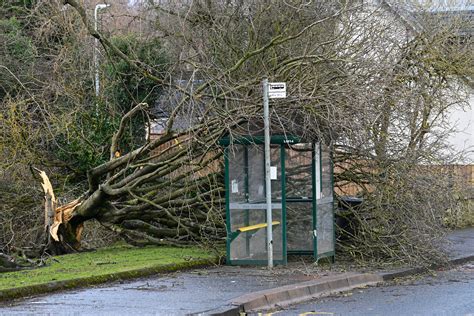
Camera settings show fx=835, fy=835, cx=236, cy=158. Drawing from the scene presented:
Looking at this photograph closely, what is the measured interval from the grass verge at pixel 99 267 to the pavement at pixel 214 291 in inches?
8.6

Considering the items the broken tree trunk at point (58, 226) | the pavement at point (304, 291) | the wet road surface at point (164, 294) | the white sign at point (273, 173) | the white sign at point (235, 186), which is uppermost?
the white sign at point (273, 173)

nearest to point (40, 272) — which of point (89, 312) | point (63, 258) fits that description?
point (63, 258)

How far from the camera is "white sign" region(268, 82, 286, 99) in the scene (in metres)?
13.4

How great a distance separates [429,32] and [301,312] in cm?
1060

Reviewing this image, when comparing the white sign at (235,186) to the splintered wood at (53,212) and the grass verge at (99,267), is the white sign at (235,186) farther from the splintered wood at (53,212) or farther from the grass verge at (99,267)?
the splintered wood at (53,212)

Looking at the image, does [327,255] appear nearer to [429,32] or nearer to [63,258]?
[63,258]

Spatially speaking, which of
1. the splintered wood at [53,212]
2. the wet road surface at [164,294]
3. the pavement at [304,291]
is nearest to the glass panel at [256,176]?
the wet road surface at [164,294]

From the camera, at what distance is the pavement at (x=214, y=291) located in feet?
33.8

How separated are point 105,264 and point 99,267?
52cm

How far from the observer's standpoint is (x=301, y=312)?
1069cm

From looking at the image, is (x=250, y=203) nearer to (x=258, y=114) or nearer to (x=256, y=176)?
(x=256, y=176)

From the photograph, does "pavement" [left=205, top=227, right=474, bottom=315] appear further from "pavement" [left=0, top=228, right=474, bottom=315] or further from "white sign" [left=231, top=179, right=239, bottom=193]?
"white sign" [left=231, top=179, right=239, bottom=193]

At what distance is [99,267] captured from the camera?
13750 mm

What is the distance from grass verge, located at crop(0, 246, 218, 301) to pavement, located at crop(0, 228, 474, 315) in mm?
217
